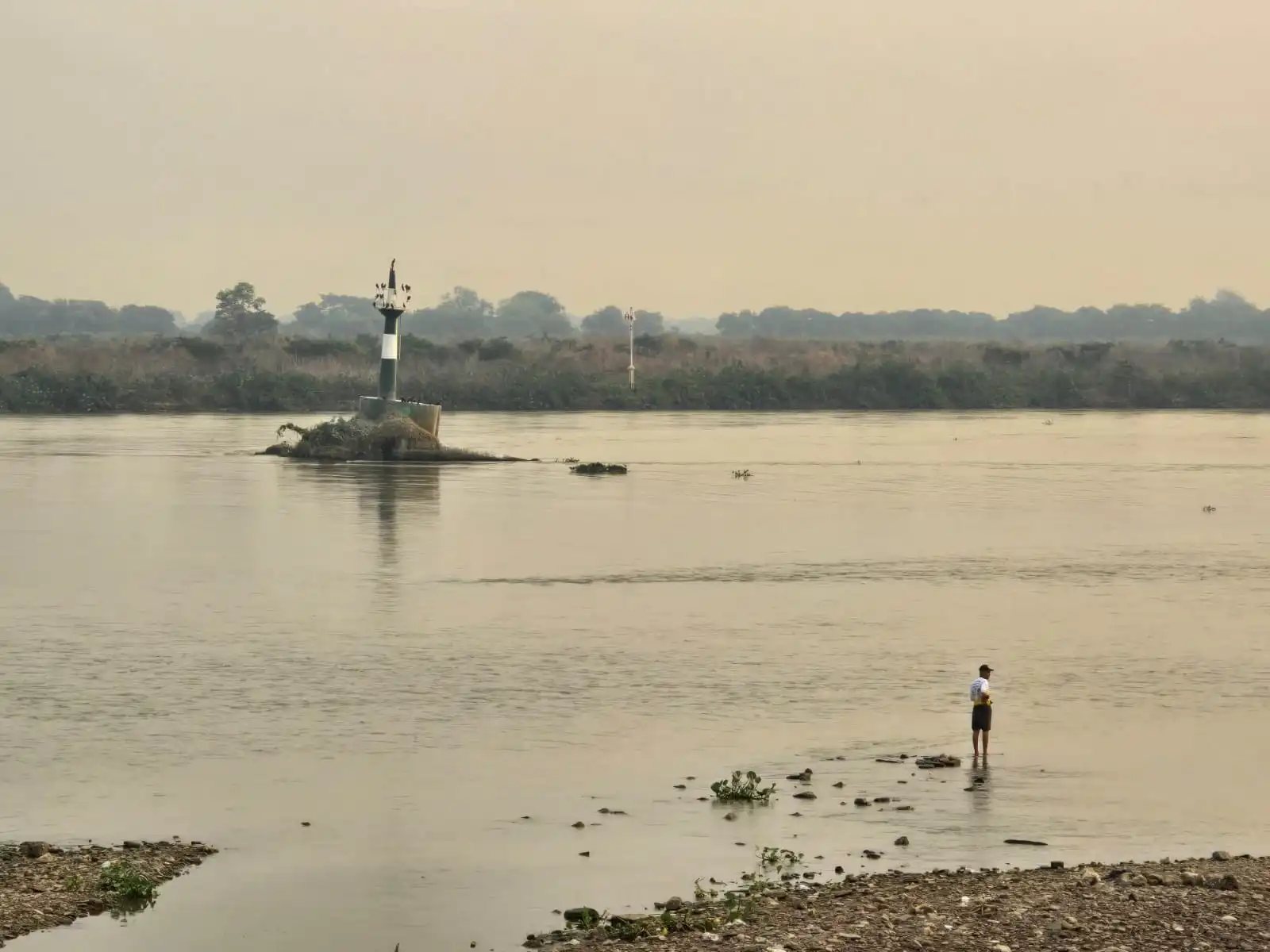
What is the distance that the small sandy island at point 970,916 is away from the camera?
1514cm

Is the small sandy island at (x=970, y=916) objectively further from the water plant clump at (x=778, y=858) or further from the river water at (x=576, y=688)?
the river water at (x=576, y=688)

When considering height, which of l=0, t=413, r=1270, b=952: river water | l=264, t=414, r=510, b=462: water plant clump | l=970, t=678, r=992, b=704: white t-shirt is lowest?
l=0, t=413, r=1270, b=952: river water

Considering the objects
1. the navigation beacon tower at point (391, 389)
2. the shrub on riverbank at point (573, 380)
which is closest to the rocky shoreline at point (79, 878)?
the navigation beacon tower at point (391, 389)

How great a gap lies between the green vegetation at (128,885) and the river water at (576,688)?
0.96ft

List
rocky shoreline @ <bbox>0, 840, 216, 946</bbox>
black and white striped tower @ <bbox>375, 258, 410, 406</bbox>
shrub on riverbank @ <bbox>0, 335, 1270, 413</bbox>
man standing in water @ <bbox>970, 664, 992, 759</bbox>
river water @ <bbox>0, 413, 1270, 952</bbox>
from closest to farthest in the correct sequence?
rocky shoreline @ <bbox>0, 840, 216, 946</bbox> < river water @ <bbox>0, 413, 1270, 952</bbox> < man standing in water @ <bbox>970, 664, 992, 759</bbox> < black and white striped tower @ <bbox>375, 258, 410, 406</bbox> < shrub on riverbank @ <bbox>0, 335, 1270, 413</bbox>

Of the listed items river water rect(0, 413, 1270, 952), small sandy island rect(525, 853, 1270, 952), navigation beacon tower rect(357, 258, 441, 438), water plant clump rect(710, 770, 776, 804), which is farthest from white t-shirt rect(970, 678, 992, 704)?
navigation beacon tower rect(357, 258, 441, 438)

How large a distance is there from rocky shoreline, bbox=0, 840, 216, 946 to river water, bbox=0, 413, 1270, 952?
0.86 feet

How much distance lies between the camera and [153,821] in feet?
67.6

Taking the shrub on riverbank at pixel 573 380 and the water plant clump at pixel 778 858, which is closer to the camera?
the water plant clump at pixel 778 858

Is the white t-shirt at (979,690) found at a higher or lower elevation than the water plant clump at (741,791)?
higher

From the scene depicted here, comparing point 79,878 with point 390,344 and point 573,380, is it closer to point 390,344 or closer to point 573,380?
point 390,344

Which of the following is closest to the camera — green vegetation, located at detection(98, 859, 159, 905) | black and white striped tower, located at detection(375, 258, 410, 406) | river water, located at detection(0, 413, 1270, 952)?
green vegetation, located at detection(98, 859, 159, 905)

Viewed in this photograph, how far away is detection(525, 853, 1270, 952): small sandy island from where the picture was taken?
49.7 feet

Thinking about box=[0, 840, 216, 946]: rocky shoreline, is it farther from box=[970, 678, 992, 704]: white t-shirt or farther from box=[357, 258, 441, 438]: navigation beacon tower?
box=[357, 258, 441, 438]: navigation beacon tower
